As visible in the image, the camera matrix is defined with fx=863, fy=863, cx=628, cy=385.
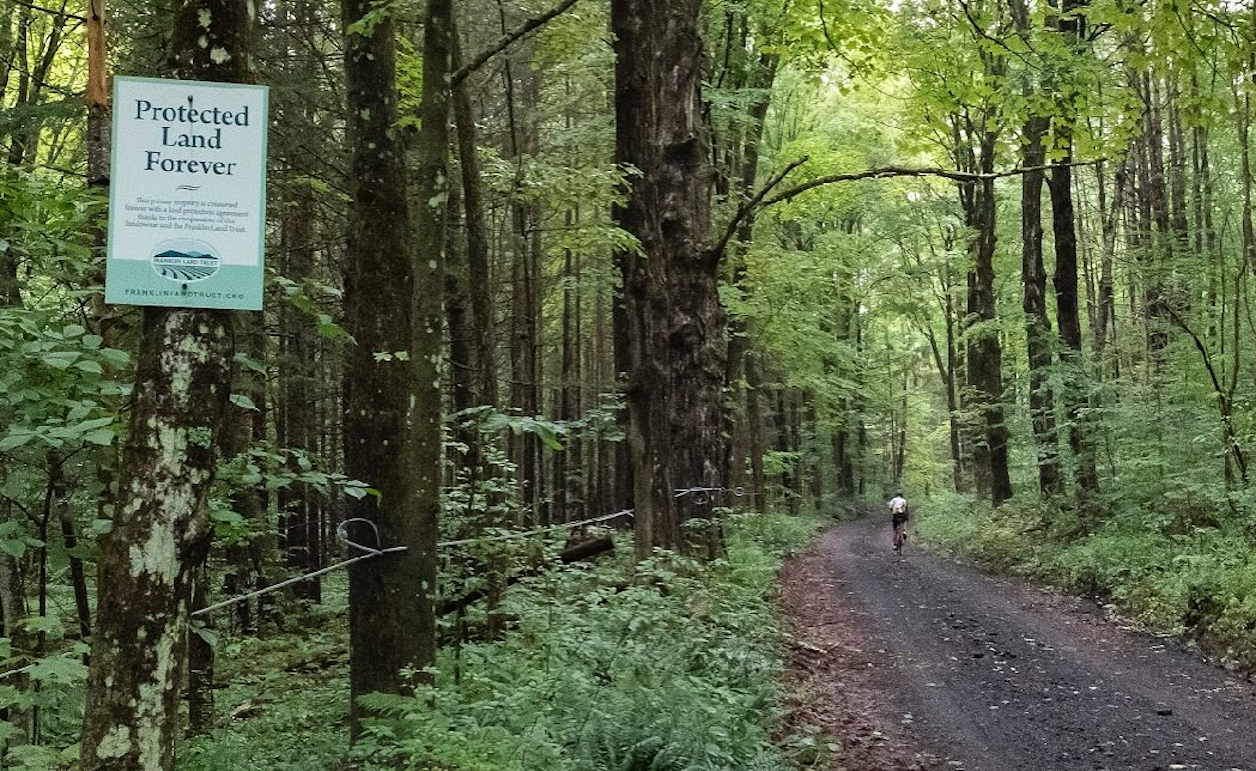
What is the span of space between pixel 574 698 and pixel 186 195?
3561 mm

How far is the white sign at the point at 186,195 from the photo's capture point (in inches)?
126

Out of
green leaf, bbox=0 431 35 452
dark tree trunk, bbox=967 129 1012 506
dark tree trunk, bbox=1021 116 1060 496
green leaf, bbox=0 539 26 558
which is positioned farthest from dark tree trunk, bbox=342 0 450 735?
dark tree trunk, bbox=967 129 1012 506

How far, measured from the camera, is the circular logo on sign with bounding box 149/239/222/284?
126 inches

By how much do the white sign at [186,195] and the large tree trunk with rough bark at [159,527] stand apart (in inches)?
4.8

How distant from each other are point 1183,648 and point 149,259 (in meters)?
11.2

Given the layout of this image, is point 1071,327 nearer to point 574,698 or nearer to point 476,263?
point 476,263

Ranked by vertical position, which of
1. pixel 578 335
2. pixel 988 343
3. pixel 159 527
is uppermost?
pixel 578 335

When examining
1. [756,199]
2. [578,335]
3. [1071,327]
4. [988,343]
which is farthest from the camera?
[578,335]

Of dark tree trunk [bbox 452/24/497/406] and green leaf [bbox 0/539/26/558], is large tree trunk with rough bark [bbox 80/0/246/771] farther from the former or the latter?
dark tree trunk [bbox 452/24/497/406]

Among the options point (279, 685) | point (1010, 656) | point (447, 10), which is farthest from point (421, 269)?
point (1010, 656)

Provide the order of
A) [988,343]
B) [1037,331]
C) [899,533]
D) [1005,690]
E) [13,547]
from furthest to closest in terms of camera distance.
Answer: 1. [988,343]
2. [899,533]
3. [1037,331]
4. [1005,690]
5. [13,547]

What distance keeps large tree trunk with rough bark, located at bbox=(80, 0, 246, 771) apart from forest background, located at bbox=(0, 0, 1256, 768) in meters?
0.19

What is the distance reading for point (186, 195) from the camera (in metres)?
3.27

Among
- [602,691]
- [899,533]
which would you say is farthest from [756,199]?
[899,533]
